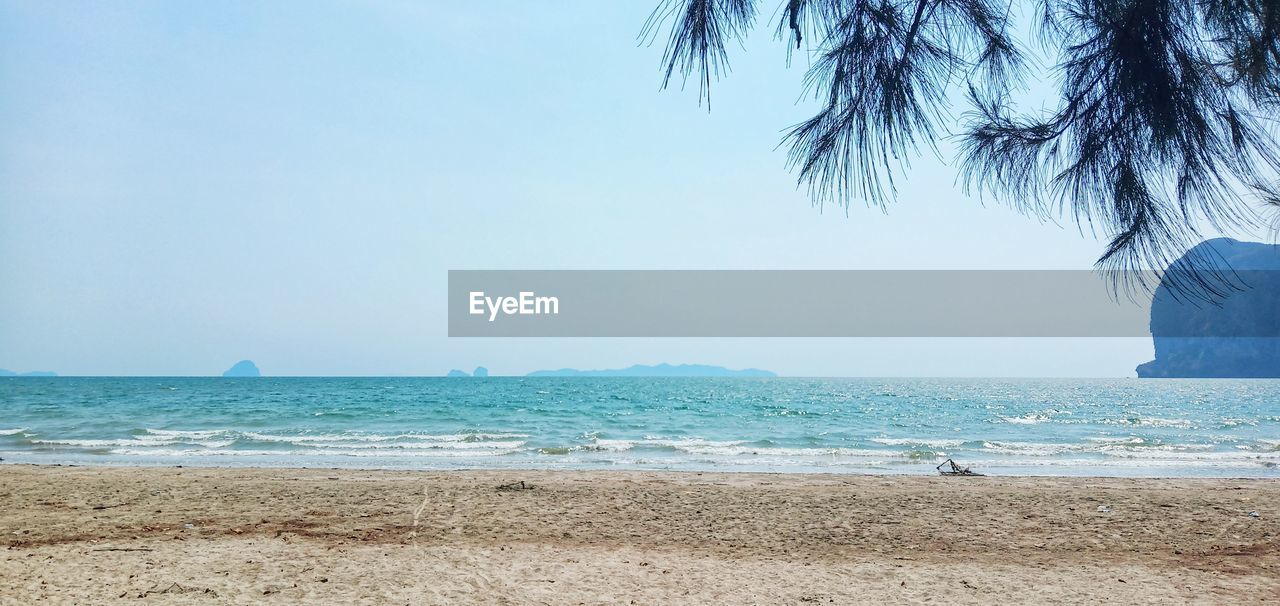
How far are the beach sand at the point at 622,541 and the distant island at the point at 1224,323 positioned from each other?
79.7 inches

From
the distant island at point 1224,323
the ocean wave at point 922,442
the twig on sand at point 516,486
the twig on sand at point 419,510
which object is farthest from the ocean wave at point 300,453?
the distant island at point 1224,323

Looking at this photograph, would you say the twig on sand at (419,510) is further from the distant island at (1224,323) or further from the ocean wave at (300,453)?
the ocean wave at (300,453)

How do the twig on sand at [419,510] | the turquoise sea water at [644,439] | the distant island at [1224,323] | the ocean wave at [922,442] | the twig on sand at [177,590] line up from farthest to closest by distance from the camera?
the ocean wave at [922,442]
the turquoise sea water at [644,439]
the twig on sand at [419,510]
the twig on sand at [177,590]
the distant island at [1224,323]

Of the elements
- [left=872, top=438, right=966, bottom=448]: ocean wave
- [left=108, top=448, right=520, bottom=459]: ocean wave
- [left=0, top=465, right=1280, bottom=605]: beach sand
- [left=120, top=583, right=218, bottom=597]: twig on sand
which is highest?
[left=120, top=583, right=218, bottom=597]: twig on sand

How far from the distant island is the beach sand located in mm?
2025

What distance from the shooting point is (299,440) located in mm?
22453

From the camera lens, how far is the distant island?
276 centimetres

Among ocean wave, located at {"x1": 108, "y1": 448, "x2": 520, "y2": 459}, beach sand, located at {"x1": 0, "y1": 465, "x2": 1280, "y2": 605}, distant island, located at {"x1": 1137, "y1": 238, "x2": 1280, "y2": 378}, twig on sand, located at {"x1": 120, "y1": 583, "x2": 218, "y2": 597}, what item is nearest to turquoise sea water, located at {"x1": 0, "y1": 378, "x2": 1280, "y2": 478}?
ocean wave, located at {"x1": 108, "y1": 448, "x2": 520, "y2": 459}

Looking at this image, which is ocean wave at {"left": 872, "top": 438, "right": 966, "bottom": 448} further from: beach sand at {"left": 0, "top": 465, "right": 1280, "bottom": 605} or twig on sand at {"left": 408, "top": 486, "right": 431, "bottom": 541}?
twig on sand at {"left": 408, "top": 486, "right": 431, "bottom": 541}

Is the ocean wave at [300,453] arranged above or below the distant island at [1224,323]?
below

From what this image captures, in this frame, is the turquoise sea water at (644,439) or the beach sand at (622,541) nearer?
the beach sand at (622,541)

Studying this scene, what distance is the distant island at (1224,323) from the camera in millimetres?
2764

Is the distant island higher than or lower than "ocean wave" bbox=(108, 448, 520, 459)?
higher

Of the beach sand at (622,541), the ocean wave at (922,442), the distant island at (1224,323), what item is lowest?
the ocean wave at (922,442)
